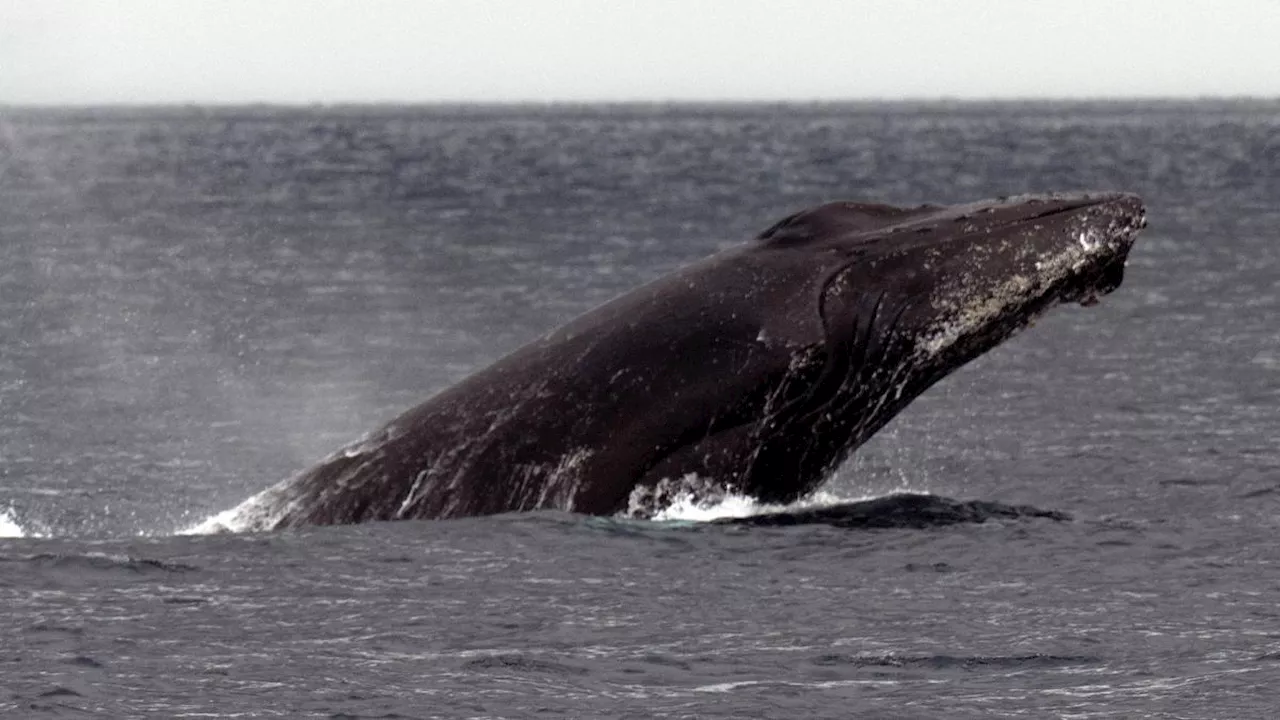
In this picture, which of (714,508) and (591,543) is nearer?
(591,543)

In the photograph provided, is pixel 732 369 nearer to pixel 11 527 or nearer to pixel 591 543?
pixel 591 543

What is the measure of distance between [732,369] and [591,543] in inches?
62.8

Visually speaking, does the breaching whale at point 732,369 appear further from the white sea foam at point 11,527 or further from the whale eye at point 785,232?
the white sea foam at point 11,527

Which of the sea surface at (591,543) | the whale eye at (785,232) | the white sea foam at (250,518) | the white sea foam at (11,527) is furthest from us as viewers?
the white sea foam at (11,527)

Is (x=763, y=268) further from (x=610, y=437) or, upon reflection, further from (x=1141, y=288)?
(x=1141, y=288)

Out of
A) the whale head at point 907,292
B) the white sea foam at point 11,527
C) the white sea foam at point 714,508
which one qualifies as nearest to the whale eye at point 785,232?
the whale head at point 907,292

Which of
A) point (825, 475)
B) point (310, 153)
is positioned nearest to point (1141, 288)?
point (825, 475)

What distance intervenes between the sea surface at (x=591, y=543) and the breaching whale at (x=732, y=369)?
347mm

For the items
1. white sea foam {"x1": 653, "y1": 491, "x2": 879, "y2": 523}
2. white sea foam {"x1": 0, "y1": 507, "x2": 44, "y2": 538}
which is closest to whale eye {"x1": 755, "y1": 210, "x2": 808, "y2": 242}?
white sea foam {"x1": 653, "y1": 491, "x2": 879, "y2": 523}

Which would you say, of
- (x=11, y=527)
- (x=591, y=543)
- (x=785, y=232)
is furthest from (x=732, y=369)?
(x=11, y=527)

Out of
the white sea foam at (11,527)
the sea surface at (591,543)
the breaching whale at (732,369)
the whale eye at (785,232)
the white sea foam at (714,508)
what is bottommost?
the white sea foam at (11,527)

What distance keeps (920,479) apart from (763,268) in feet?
20.0

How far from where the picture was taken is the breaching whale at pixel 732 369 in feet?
51.1

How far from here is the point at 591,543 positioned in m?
15.3
